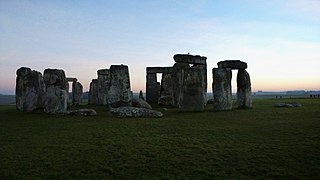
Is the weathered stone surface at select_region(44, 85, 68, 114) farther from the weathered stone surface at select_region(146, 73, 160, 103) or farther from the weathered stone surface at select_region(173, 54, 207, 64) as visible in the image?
the weathered stone surface at select_region(146, 73, 160, 103)

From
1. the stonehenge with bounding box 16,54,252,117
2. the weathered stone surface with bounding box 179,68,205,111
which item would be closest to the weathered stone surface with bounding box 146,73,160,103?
the stonehenge with bounding box 16,54,252,117

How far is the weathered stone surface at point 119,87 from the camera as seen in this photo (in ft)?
57.2

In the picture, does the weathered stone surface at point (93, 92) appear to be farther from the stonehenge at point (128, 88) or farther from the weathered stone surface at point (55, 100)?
the weathered stone surface at point (55, 100)

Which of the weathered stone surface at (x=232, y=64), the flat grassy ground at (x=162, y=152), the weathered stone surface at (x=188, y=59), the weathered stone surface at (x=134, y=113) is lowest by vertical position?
the flat grassy ground at (x=162, y=152)

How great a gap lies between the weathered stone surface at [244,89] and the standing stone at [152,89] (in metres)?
10.5

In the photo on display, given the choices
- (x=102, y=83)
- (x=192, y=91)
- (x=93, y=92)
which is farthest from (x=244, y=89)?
(x=93, y=92)

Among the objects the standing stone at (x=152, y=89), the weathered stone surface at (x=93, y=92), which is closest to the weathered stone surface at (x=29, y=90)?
the weathered stone surface at (x=93, y=92)

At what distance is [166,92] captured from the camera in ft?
75.7

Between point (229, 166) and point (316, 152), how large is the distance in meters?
2.33


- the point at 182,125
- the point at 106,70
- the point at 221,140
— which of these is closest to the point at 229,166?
the point at 221,140

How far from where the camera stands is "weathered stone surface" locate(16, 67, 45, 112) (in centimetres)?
1698

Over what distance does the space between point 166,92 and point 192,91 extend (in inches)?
271

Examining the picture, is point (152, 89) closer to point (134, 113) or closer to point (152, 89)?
point (152, 89)

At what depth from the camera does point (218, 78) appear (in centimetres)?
1659
